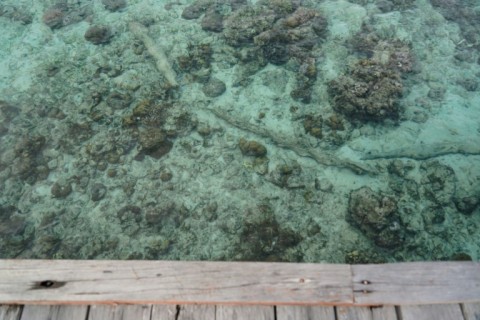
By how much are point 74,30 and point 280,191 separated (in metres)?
4.26

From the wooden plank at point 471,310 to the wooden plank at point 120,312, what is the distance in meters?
1.89

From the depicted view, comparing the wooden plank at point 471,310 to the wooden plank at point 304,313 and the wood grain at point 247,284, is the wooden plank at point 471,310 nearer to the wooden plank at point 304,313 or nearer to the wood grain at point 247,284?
the wood grain at point 247,284

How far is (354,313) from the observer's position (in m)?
2.31

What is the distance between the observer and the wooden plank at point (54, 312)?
7.61ft

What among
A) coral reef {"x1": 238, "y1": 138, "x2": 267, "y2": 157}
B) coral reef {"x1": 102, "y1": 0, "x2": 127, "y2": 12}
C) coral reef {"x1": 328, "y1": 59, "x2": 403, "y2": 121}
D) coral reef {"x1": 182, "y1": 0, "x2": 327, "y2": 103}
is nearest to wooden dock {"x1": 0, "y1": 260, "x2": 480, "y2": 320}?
coral reef {"x1": 238, "y1": 138, "x2": 267, "y2": 157}

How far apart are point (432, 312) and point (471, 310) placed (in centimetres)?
23

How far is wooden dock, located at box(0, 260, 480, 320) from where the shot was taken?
2.29 metres

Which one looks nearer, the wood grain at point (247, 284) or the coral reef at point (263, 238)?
the wood grain at point (247, 284)

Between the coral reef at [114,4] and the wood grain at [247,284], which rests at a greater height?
A: the wood grain at [247,284]

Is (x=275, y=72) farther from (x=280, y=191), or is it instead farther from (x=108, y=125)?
(x=108, y=125)

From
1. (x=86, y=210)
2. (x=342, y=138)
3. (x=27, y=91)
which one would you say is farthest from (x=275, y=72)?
(x=27, y=91)

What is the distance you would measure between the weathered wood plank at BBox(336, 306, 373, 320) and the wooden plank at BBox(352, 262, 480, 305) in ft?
0.17

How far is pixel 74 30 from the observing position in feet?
19.9

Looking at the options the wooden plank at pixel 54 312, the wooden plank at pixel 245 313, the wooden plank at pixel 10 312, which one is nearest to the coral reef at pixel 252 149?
the wooden plank at pixel 245 313
